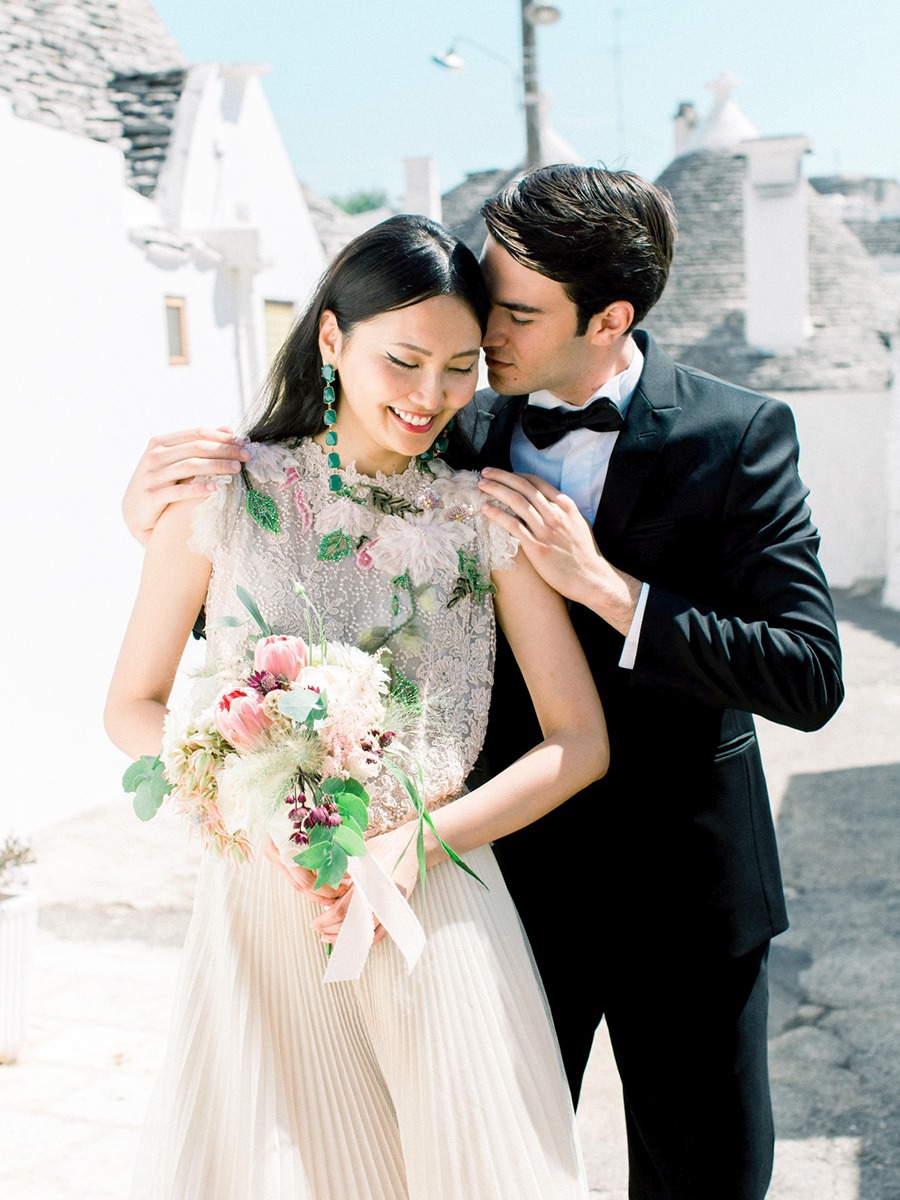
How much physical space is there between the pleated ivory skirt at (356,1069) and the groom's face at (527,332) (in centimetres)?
99

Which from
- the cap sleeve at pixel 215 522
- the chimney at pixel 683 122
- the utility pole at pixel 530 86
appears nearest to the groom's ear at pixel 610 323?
the cap sleeve at pixel 215 522

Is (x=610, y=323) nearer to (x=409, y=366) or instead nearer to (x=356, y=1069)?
(x=409, y=366)

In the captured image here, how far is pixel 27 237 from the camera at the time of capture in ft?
23.1

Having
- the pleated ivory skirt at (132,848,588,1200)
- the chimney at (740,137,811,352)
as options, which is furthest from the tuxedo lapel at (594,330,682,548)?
the chimney at (740,137,811,352)

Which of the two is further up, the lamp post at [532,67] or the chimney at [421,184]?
the lamp post at [532,67]

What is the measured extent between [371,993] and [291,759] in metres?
0.53

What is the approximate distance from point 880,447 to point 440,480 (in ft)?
57.5

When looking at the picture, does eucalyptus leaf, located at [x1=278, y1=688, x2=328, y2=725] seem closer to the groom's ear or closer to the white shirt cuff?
the white shirt cuff

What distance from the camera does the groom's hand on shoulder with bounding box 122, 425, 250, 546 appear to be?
2271 mm

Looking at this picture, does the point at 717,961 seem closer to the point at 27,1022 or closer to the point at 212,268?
the point at 27,1022

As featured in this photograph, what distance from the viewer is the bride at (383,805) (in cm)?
206

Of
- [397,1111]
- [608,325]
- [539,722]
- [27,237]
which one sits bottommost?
[397,1111]

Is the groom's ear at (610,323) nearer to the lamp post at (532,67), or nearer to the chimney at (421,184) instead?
the lamp post at (532,67)

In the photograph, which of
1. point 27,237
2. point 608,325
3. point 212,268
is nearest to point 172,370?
point 212,268
